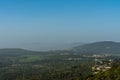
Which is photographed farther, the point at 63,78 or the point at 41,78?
the point at 41,78

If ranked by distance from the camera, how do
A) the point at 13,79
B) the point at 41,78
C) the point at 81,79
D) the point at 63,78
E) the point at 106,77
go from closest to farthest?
the point at 106,77
the point at 81,79
the point at 63,78
the point at 41,78
the point at 13,79

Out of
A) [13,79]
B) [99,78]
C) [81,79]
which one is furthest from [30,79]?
[99,78]

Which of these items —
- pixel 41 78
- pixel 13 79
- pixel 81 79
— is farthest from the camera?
pixel 13 79

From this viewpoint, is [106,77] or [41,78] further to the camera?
[41,78]

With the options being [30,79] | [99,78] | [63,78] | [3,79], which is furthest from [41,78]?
[99,78]

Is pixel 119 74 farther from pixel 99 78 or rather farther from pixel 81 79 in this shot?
pixel 81 79

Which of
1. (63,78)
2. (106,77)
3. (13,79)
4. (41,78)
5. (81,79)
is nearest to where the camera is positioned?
(106,77)

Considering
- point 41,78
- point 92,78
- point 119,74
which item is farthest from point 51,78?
point 119,74

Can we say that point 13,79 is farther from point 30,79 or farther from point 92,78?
point 92,78
